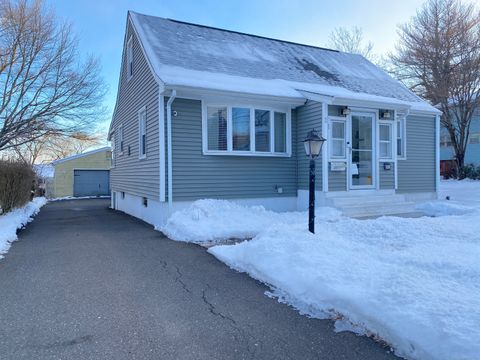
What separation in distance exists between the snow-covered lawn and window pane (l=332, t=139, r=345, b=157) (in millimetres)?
3351

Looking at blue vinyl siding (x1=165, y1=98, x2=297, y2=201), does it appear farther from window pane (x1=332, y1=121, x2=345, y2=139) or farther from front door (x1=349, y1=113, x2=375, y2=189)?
front door (x1=349, y1=113, x2=375, y2=189)

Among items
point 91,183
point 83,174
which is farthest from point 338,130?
point 83,174

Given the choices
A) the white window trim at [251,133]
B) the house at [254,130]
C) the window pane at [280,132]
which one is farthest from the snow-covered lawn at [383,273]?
the window pane at [280,132]

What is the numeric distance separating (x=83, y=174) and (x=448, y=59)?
28.6 meters

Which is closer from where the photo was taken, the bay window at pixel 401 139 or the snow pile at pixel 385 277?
the snow pile at pixel 385 277

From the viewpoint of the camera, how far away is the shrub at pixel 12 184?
11516mm

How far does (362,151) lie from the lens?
10.9 metres

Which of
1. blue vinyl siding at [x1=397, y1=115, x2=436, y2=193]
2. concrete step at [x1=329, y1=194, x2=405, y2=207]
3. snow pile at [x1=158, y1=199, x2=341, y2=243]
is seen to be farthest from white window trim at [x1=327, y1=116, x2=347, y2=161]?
blue vinyl siding at [x1=397, y1=115, x2=436, y2=193]

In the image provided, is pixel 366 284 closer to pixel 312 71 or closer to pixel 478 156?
pixel 312 71

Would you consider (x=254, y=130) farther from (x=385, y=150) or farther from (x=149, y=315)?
(x=149, y=315)

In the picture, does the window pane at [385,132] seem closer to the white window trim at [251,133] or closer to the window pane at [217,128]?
the white window trim at [251,133]

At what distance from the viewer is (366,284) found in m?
3.81

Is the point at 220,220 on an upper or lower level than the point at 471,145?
lower

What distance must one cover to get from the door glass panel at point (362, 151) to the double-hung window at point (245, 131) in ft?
6.46
